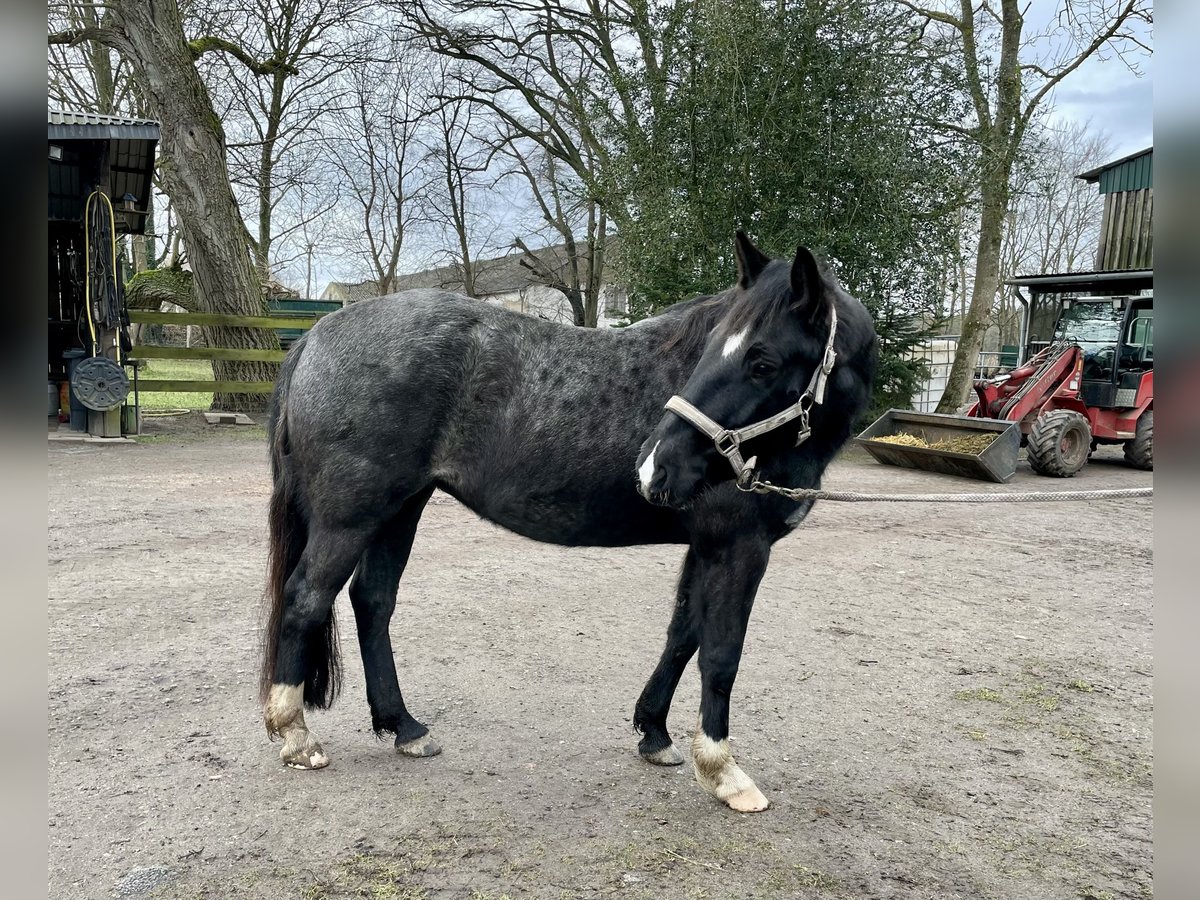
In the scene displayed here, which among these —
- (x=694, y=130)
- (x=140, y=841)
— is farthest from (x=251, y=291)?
(x=140, y=841)

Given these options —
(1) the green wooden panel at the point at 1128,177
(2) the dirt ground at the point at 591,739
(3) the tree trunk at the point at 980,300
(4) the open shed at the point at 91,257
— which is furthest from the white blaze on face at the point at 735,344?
(1) the green wooden panel at the point at 1128,177

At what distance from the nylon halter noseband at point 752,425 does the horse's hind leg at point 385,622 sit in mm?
1193

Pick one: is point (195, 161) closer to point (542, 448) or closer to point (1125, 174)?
point (542, 448)

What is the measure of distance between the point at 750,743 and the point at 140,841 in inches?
88.4

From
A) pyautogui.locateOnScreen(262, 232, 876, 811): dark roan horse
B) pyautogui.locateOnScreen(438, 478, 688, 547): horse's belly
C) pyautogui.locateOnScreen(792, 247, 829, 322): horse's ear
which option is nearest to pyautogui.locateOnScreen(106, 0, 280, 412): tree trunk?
pyautogui.locateOnScreen(262, 232, 876, 811): dark roan horse

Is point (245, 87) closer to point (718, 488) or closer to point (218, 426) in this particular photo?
point (218, 426)

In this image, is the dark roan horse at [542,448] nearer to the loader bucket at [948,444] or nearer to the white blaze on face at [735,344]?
the white blaze on face at [735,344]

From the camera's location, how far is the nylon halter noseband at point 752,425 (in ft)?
8.30

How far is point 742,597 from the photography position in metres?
2.85

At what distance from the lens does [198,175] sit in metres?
12.8

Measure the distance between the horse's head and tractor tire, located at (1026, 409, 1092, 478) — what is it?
9.53 m

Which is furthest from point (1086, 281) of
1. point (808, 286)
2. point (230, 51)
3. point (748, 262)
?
point (230, 51)

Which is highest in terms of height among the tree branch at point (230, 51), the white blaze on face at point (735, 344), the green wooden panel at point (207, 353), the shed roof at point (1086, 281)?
the tree branch at point (230, 51)

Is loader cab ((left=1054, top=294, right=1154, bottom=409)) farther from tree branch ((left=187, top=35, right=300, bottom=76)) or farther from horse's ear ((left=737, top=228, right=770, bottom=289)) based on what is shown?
tree branch ((left=187, top=35, right=300, bottom=76))
